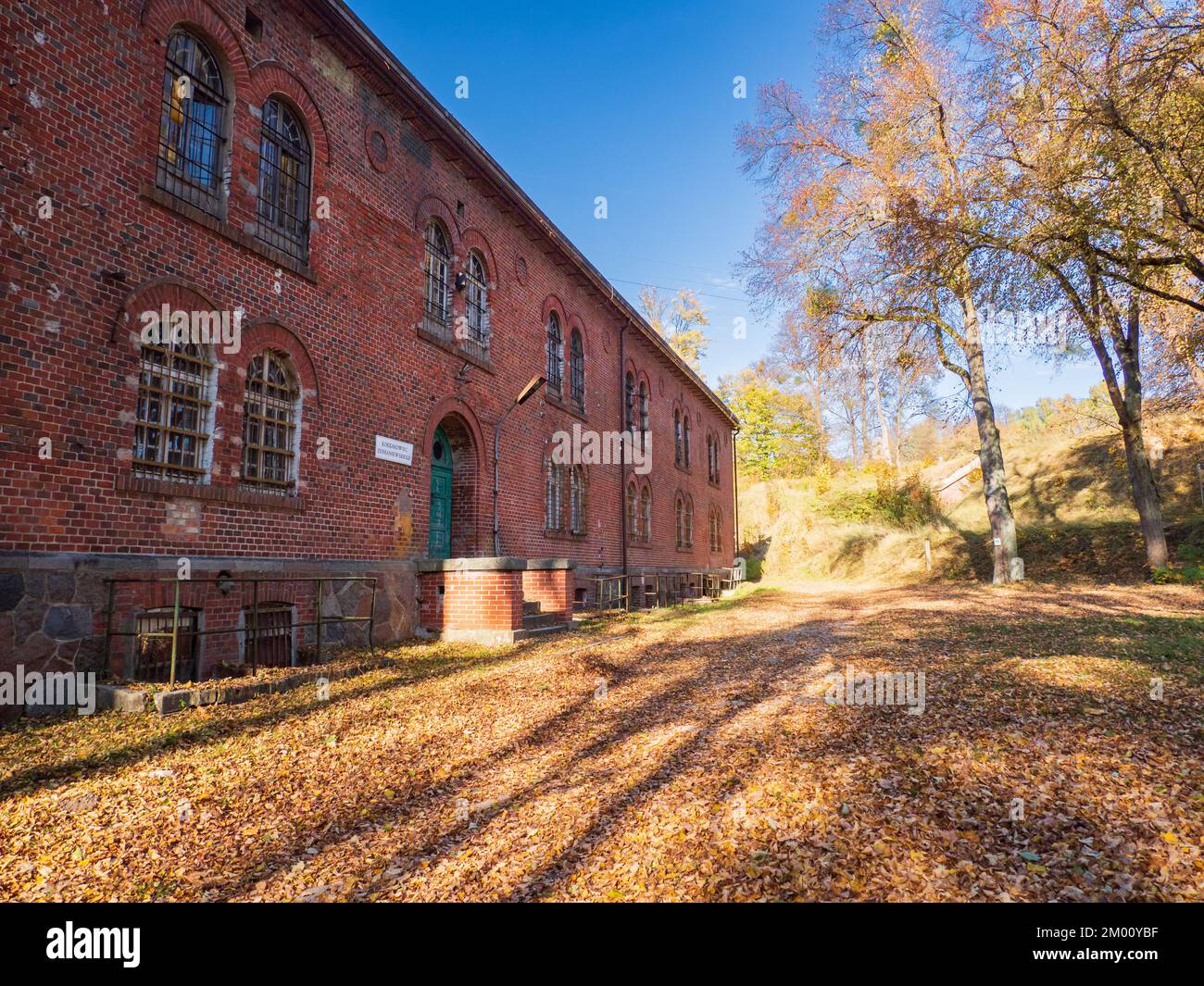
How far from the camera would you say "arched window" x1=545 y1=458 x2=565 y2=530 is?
14.5 metres

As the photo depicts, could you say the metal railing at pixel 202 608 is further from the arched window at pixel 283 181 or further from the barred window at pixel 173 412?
the arched window at pixel 283 181

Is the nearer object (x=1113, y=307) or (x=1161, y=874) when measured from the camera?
(x=1161, y=874)

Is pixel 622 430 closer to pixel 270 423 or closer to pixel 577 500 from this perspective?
pixel 577 500

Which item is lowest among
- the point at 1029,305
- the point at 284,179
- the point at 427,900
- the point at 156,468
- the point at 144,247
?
the point at 427,900

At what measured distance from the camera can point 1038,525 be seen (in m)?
21.4

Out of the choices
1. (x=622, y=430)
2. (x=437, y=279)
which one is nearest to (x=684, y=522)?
(x=622, y=430)

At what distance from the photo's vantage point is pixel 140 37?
6.40 metres

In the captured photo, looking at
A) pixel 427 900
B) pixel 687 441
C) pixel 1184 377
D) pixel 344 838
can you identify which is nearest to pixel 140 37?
pixel 344 838

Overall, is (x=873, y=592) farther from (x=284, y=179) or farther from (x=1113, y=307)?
(x=284, y=179)

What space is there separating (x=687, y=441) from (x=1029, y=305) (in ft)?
53.6

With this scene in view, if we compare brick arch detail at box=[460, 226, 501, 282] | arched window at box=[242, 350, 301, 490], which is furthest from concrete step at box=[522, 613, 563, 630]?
brick arch detail at box=[460, 226, 501, 282]

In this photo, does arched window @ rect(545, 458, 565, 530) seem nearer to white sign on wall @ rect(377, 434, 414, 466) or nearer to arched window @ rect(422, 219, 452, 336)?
arched window @ rect(422, 219, 452, 336)

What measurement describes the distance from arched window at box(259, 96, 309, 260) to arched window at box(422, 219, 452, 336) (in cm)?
240

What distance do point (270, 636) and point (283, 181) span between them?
5914 millimetres
